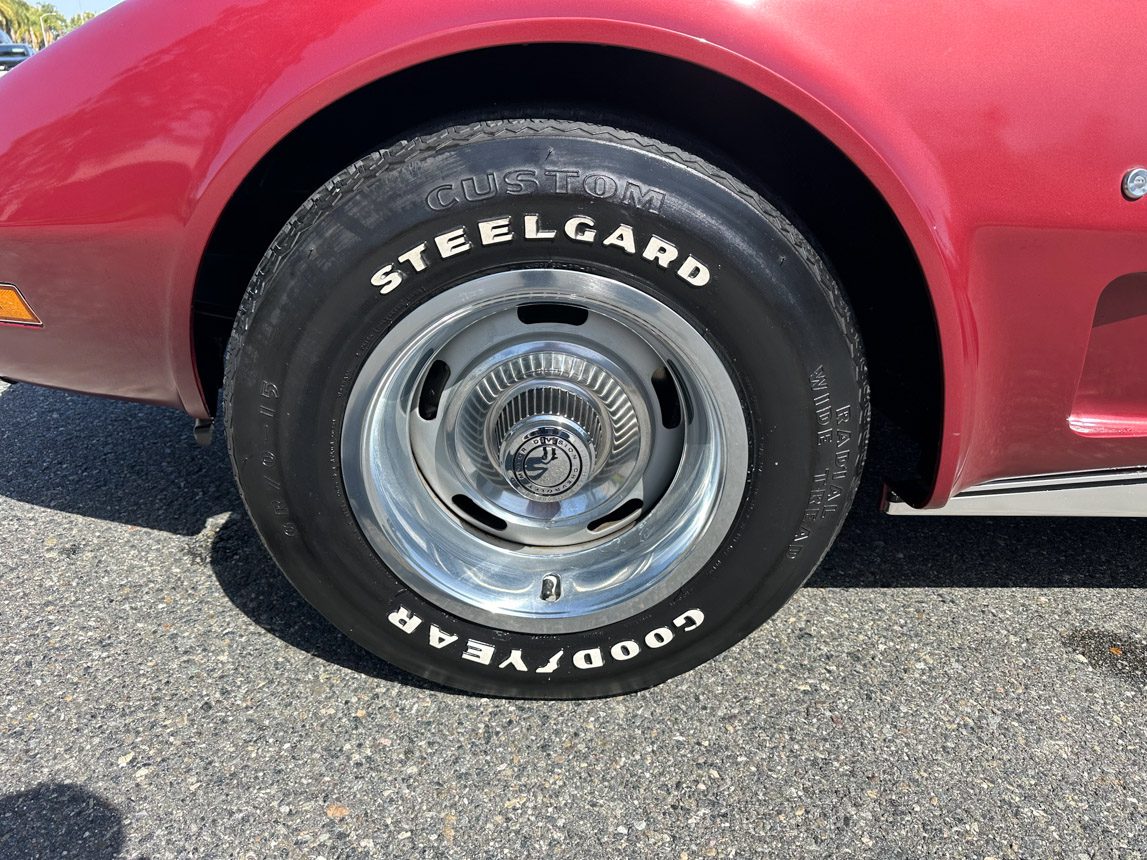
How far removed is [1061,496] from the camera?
167 centimetres

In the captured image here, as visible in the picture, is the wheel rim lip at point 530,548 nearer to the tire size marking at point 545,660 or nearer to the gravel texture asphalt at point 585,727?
the tire size marking at point 545,660

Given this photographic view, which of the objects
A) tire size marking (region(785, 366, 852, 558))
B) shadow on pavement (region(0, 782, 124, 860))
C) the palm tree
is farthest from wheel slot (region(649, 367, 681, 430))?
the palm tree

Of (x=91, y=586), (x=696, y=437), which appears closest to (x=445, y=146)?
(x=696, y=437)

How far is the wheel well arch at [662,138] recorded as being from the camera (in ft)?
4.89

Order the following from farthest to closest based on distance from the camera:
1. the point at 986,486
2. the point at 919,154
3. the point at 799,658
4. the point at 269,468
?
the point at 799,658 → the point at 986,486 → the point at 269,468 → the point at 919,154

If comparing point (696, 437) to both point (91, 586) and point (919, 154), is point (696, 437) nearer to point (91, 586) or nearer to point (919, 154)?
point (919, 154)

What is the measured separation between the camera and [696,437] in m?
1.72

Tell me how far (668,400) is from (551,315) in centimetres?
31

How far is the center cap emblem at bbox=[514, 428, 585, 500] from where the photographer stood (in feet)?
5.50

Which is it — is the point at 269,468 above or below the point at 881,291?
below

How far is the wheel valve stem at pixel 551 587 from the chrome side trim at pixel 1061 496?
734mm

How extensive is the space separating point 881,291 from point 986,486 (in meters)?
0.44

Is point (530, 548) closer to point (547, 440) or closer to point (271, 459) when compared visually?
point (547, 440)

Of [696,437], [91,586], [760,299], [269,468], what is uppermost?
[760,299]
